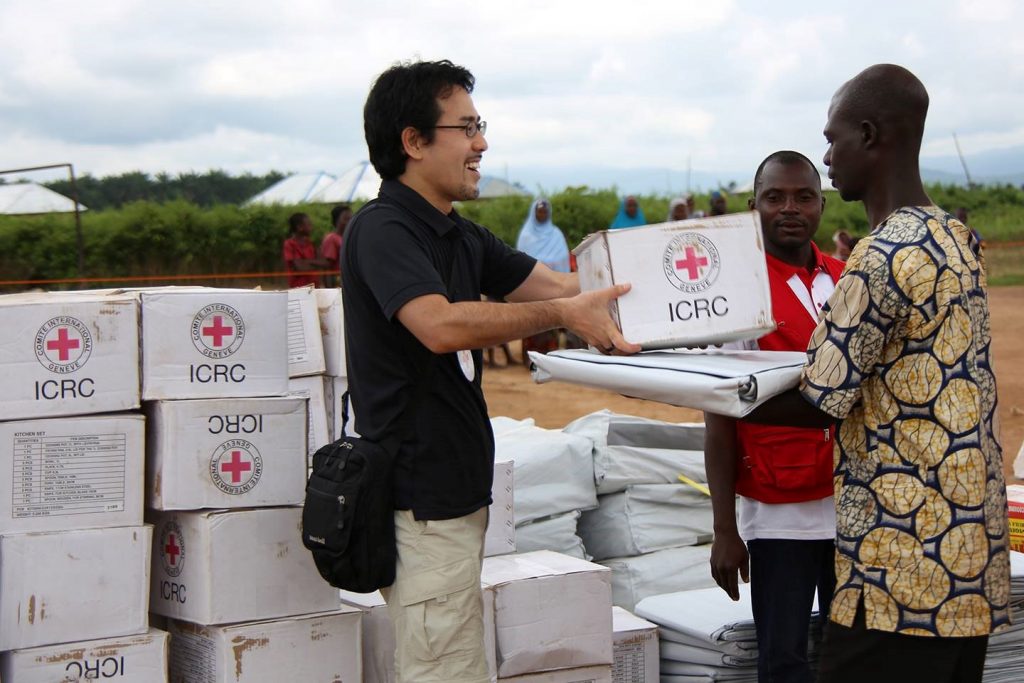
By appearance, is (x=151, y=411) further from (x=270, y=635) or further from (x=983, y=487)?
(x=983, y=487)

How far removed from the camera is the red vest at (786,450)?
267 cm

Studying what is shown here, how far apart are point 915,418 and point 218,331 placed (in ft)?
5.90

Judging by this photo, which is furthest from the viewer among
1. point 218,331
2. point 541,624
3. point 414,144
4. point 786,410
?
point 541,624

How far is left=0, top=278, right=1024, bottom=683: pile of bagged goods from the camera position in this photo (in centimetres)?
285

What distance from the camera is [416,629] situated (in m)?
2.44

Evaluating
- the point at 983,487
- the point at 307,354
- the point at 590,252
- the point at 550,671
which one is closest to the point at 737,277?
the point at 590,252

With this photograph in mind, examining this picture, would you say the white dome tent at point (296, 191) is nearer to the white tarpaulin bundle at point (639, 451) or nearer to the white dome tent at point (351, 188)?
the white dome tent at point (351, 188)

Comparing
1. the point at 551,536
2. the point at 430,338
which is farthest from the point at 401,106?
the point at 551,536

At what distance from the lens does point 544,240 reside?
13289 mm

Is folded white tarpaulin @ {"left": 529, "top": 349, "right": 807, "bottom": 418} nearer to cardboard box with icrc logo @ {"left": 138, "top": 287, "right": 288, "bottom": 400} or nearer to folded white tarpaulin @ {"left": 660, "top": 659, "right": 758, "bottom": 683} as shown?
cardboard box with icrc logo @ {"left": 138, "top": 287, "right": 288, "bottom": 400}

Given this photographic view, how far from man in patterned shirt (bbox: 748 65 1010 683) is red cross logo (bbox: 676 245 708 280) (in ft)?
1.12

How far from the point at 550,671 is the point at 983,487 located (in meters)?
1.66

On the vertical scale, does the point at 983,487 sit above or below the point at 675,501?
above

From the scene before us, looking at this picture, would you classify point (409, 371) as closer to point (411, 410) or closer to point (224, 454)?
point (411, 410)
